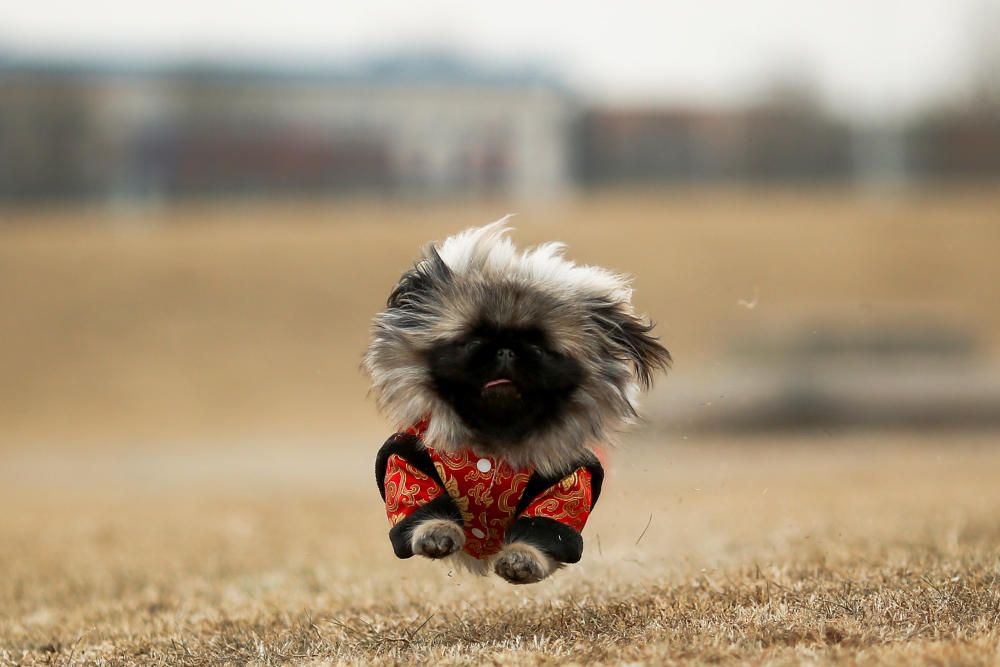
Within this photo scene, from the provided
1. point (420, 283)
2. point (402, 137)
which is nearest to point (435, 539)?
point (420, 283)

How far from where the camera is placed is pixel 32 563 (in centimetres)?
709

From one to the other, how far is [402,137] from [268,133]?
424 cm

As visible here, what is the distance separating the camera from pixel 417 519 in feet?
13.3

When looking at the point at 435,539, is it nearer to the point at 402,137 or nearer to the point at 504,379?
the point at 504,379

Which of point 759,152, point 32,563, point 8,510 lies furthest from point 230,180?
point 32,563

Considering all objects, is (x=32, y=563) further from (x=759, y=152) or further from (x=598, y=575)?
(x=759, y=152)

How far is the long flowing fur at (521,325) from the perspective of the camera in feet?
13.5

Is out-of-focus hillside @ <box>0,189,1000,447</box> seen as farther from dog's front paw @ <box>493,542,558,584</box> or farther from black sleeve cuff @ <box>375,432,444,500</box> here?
dog's front paw @ <box>493,542,558,584</box>

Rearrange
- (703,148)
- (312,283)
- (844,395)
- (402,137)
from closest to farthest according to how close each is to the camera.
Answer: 1. (844,395)
2. (312,283)
3. (402,137)
4. (703,148)

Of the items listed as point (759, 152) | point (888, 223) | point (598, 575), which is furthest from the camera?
point (759, 152)

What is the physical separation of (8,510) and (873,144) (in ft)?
113

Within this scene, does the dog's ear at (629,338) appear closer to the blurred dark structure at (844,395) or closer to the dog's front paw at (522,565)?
the dog's front paw at (522,565)

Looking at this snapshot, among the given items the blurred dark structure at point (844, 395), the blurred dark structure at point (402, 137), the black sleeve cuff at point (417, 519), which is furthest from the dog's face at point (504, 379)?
the blurred dark structure at point (402, 137)

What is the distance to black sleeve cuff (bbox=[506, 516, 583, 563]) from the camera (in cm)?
400
